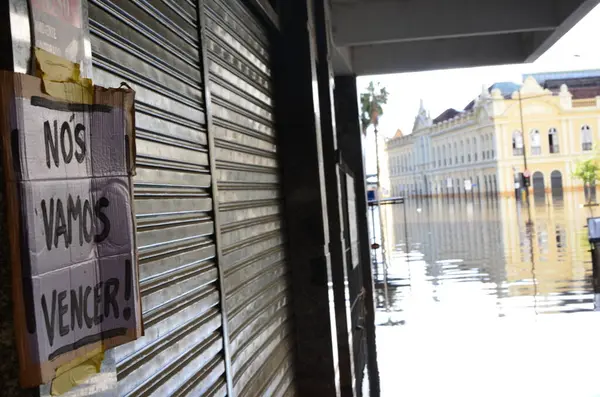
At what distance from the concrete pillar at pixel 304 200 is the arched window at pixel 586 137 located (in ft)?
252

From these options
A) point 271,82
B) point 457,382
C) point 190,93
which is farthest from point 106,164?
point 457,382

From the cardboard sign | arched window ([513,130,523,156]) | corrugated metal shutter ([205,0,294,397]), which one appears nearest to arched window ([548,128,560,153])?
arched window ([513,130,523,156])

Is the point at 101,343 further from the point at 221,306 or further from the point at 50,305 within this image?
the point at 221,306

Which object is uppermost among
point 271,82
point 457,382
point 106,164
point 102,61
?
point 271,82

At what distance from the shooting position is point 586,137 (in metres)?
76.9

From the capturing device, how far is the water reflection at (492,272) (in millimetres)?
12406

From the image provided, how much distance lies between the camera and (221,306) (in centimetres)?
306

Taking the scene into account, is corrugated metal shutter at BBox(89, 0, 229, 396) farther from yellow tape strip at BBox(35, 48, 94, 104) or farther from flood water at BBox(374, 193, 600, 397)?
flood water at BBox(374, 193, 600, 397)

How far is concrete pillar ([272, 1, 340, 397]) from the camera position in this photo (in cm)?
493

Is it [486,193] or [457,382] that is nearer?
[457,382]

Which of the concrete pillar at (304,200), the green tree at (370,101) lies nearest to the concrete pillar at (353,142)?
the concrete pillar at (304,200)

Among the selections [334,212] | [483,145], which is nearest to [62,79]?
[334,212]

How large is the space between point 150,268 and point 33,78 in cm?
98

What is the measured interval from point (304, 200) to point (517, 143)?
A: 247ft
